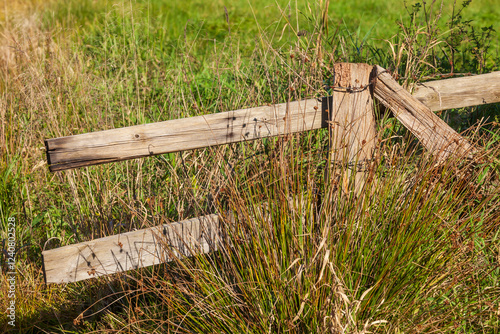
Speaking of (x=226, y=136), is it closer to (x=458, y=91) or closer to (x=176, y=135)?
(x=176, y=135)

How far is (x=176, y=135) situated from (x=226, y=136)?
0.86 feet

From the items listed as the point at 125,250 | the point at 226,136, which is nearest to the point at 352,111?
the point at 226,136

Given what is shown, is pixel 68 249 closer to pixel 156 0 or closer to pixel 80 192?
pixel 80 192

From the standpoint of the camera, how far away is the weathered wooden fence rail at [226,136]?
2119mm

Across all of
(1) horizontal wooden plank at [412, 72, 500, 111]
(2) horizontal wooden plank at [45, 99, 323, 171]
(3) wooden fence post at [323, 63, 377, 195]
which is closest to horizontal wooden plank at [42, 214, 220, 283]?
(2) horizontal wooden plank at [45, 99, 323, 171]

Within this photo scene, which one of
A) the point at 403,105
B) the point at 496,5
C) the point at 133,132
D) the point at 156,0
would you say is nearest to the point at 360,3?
the point at 496,5

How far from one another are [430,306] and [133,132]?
1600 mm

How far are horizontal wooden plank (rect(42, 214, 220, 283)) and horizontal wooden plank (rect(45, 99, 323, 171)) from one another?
0.40m

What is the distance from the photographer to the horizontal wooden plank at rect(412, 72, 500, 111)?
2.48m

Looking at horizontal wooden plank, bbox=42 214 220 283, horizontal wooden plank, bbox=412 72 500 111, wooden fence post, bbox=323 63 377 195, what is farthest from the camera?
horizontal wooden plank, bbox=412 72 500 111

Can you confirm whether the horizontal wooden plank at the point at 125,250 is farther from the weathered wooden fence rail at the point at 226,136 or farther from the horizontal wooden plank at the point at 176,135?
the horizontal wooden plank at the point at 176,135

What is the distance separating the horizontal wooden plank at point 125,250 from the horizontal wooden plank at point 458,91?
4.46 ft

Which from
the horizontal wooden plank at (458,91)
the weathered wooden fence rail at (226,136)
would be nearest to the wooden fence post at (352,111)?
the weathered wooden fence rail at (226,136)

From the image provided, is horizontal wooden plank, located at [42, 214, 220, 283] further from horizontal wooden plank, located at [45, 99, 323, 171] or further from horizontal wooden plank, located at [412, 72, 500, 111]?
horizontal wooden plank, located at [412, 72, 500, 111]
